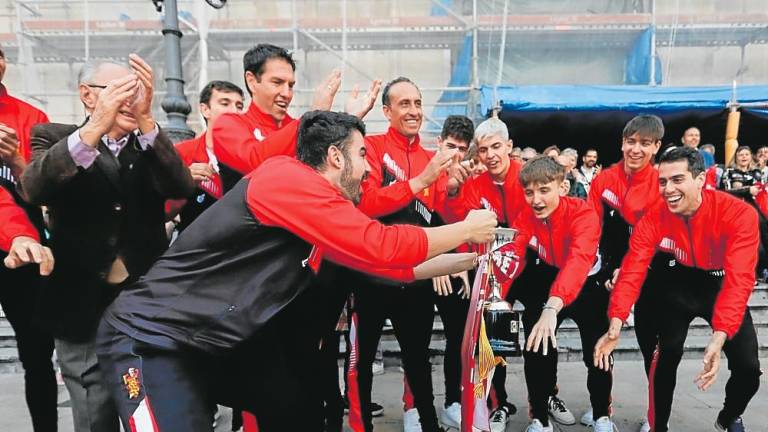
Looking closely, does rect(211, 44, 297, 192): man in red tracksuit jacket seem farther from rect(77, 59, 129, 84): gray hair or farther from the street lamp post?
the street lamp post

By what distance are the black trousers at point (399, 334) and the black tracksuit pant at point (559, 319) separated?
26.5 inches

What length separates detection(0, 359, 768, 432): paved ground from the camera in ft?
11.5

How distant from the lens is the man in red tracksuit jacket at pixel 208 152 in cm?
313

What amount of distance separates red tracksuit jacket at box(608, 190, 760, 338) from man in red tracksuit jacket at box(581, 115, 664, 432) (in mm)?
373

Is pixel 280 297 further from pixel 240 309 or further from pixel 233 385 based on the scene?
pixel 233 385

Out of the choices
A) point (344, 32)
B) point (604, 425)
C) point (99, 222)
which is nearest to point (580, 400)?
point (604, 425)

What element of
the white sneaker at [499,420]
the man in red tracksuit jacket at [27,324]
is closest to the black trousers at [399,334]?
the white sneaker at [499,420]

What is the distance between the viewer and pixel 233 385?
75.5 inches

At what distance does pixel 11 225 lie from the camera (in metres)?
2.11

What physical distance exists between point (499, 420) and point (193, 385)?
7.58 ft

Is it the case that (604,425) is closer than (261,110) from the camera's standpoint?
No

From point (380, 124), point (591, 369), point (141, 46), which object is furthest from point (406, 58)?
point (591, 369)

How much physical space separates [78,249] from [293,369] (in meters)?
1.03

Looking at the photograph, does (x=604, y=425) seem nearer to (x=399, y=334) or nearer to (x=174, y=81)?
(x=399, y=334)
